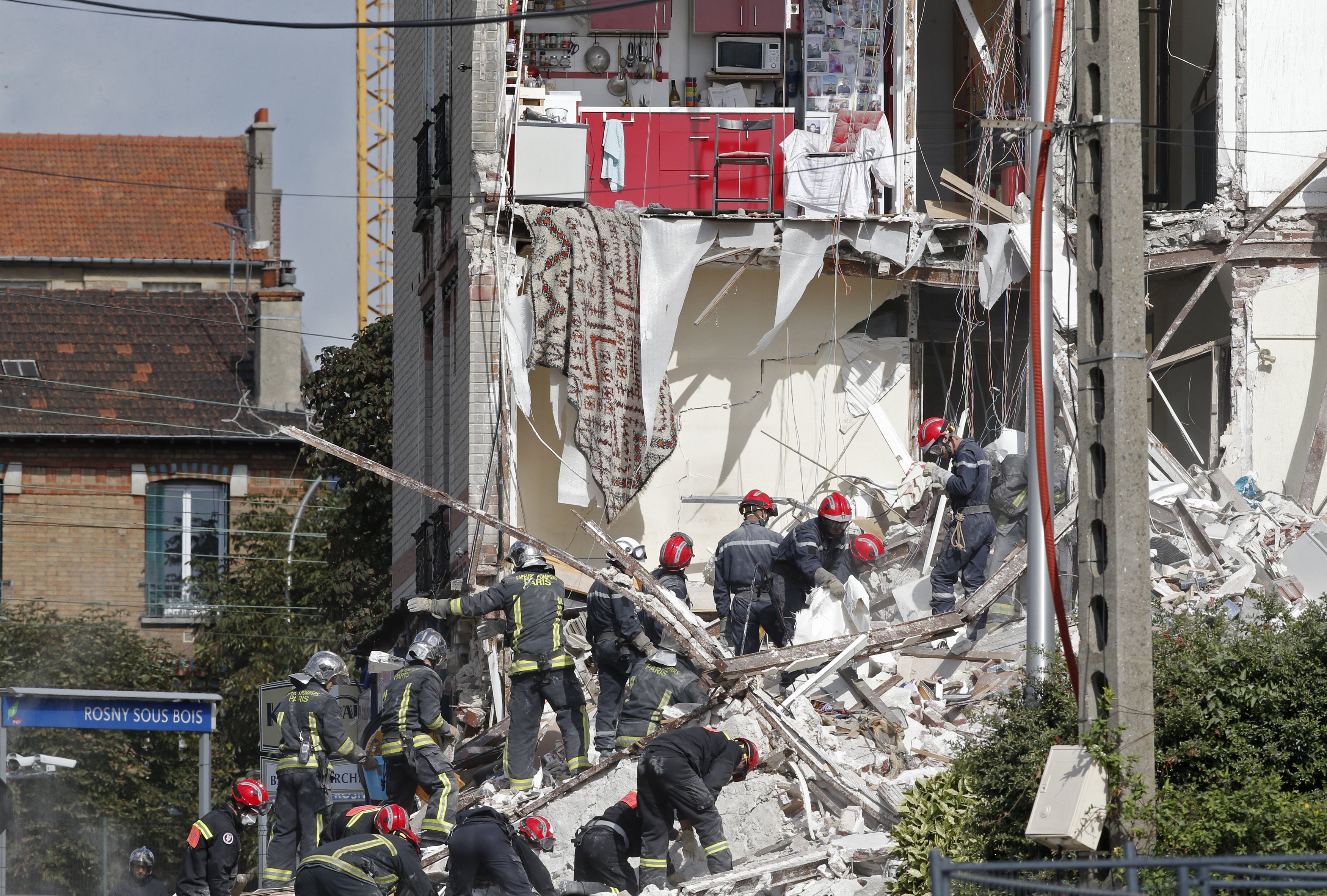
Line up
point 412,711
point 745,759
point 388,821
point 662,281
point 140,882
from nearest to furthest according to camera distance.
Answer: point 388,821
point 745,759
point 412,711
point 140,882
point 662,281

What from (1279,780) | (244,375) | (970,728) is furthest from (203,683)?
(1279,780)

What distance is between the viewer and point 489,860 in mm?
10594

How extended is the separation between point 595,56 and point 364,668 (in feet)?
35.4

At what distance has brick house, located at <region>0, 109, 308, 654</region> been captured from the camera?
32.8m

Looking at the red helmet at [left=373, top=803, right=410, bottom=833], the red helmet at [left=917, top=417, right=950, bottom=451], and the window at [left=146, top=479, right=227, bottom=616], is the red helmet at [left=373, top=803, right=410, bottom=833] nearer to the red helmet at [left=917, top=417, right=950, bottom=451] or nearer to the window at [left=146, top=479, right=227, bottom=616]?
the red helmet at [left=917, top=417, right=950, bottom=451]

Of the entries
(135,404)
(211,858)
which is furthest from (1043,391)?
(135,404)

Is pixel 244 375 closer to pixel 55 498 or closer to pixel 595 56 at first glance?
pixel 55 498

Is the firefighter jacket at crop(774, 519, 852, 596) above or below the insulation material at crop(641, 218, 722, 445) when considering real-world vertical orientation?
below

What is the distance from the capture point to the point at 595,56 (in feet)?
60.9

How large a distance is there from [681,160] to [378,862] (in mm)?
9114

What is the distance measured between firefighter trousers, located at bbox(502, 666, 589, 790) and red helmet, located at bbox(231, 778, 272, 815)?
6.57ft

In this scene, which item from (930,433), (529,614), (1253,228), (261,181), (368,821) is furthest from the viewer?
(261,181)

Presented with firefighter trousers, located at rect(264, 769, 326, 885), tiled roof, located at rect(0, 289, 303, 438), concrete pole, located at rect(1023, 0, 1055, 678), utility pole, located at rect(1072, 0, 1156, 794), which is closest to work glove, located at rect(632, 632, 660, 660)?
firefighter trousers, located at rect(264, 769, 326, 885)

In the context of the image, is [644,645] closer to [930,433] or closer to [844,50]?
[930,433]
